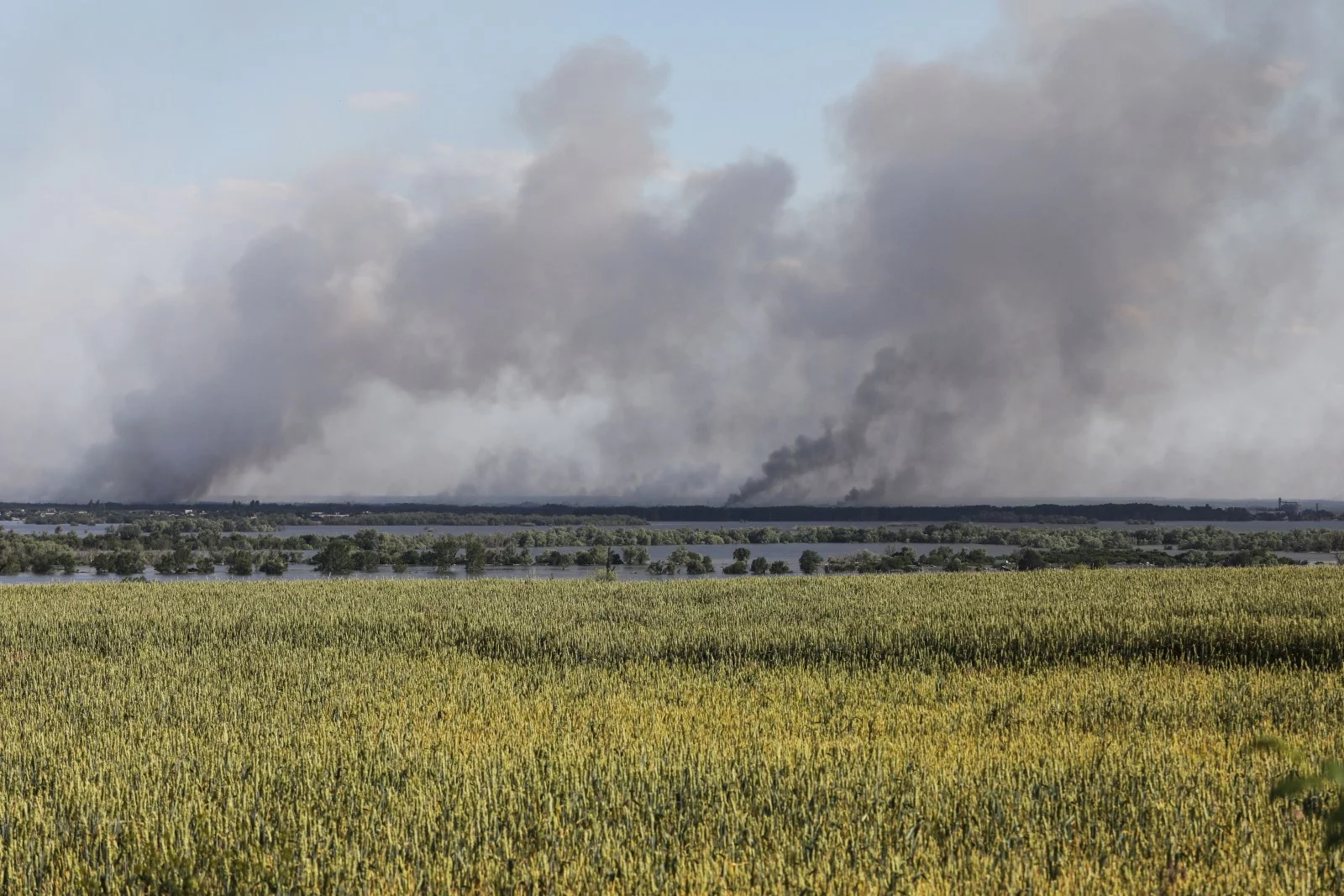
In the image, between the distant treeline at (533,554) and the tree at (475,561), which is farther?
the tree at (475,561)

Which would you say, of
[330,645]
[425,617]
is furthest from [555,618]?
[330,645]

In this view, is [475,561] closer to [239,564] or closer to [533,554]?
[239,564]

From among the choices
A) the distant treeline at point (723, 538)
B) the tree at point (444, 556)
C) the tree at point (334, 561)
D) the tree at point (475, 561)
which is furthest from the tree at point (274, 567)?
the distant treeline at point (723, 538)

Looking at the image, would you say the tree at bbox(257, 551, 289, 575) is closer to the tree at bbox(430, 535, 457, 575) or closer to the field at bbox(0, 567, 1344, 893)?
the tree at bbox(430, 535, 457, 575)

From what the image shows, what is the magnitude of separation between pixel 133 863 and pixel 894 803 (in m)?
6.06

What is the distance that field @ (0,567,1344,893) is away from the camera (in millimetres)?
6926

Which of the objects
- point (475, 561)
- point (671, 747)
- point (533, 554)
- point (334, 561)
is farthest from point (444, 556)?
point (671, 747)

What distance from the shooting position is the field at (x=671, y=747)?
273 inches

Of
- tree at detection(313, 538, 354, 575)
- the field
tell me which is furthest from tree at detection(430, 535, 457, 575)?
the field

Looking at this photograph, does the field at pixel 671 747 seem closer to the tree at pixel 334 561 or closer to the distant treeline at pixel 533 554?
the distant treeline at pixel 533 554

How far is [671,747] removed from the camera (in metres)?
10.3

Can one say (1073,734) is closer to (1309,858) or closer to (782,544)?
(1309,858)

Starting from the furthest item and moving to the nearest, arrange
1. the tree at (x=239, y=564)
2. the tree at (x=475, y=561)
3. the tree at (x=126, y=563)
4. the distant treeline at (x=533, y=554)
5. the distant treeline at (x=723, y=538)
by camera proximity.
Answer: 1. the distant treeline at (x=723, y=538)
2. the tree at (x=475, y=561)
3. the distant treeline at (x=533, y=554)
4. the tree at (x=126, y=563)
5. the tree at (x=239, y=564)

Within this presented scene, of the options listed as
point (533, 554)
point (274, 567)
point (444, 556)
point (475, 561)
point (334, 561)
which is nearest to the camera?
point (274, 567)
